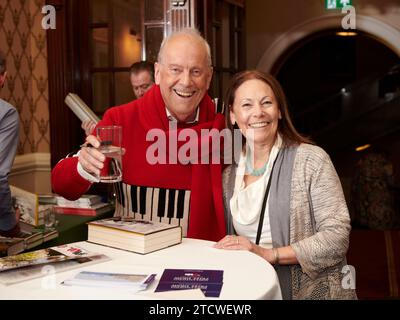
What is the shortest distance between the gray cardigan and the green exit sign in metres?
4.37

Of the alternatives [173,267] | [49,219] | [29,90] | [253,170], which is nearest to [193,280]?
[173,267]

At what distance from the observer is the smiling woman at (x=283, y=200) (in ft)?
5.84

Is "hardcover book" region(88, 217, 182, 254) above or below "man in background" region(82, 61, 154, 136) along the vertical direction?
below

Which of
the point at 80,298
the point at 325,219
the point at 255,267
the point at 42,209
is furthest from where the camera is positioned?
the point at 42,209

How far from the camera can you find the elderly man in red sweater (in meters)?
2.07

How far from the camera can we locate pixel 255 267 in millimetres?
1466

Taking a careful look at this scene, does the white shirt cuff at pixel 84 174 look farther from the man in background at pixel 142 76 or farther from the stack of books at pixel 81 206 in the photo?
the man in background at pixel 142 76

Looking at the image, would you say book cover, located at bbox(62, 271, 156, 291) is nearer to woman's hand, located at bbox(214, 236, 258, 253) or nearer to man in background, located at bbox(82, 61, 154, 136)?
woman's hand, located at bbox(214, 236, 258, 253)

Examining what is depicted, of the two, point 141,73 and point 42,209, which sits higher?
point 141,73

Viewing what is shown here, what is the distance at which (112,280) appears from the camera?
1300 millimetres

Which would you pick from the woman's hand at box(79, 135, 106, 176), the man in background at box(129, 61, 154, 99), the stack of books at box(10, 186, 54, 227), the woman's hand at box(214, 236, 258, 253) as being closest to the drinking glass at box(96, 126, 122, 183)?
the woman's hand at box(79, 135, 106, 176)
